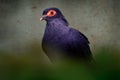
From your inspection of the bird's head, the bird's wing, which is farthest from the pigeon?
the bird's head

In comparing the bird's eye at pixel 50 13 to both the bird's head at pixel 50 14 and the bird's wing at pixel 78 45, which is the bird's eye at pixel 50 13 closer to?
the bird's head at pixel 50 14

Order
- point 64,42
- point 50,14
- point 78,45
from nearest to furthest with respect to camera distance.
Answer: point 64,42, point 78,45, point 50,14

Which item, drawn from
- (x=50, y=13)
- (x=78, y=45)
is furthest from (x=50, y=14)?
(x=78, y=45)

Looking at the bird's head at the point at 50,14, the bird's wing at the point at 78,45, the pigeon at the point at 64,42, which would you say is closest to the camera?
the pigeon at the point at 64,42

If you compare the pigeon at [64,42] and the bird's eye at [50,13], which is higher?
the bird's eye at [50,13]

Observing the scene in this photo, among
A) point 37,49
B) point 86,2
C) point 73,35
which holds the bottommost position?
point 37,49

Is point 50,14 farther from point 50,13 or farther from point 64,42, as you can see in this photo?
point 64,42

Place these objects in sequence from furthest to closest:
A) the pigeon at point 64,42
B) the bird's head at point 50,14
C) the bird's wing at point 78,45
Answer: the bird's head at point 50,14 → the bird's wing at point 78,45 → the pigeon at point 64,42

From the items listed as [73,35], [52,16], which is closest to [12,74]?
[73,35]

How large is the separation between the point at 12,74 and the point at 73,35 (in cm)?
282

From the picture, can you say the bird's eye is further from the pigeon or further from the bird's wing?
the bird's wing

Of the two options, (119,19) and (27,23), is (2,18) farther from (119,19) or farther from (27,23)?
(119,19)

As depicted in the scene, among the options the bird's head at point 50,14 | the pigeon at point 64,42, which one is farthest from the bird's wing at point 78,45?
the bird's head at point 50,14

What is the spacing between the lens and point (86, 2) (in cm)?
496
